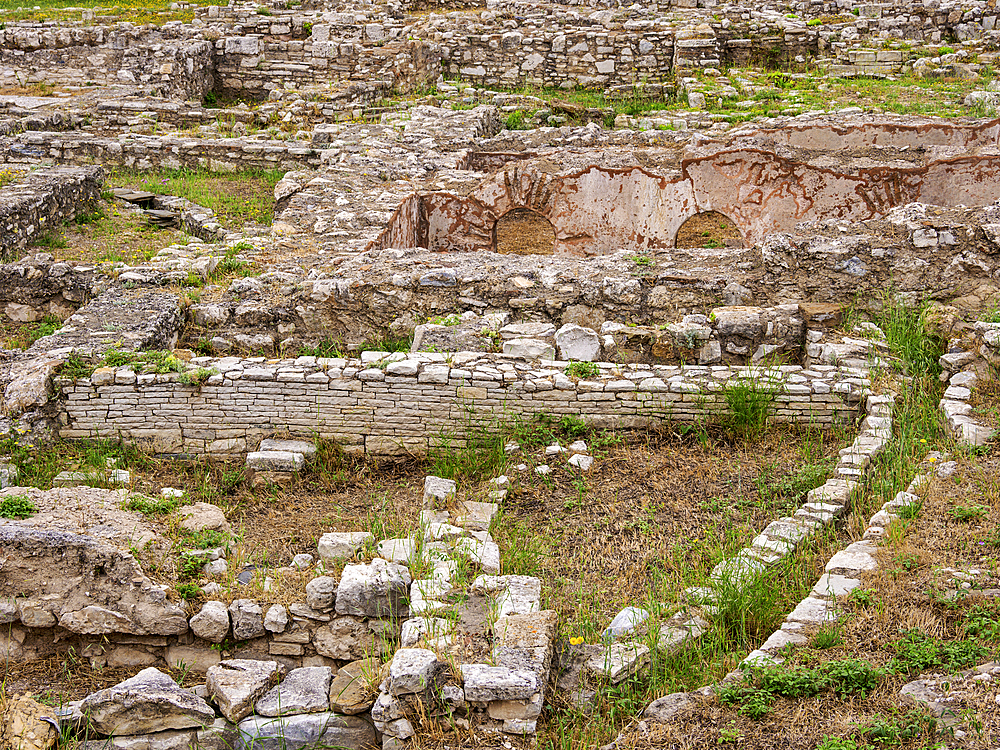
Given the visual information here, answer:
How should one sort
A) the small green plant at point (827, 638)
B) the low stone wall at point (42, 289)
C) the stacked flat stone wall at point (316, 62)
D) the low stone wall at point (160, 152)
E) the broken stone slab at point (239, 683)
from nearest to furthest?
1. the small green plant at point (827, 638)
2. the broken stone slab at point (239, 683)
3. the low stone wall at point (42, 289)
4. the low stone wall at point (160, 152)
5. the stacked flat stone wall at point (316, 62)

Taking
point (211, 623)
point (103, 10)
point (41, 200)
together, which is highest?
point (103, 10)

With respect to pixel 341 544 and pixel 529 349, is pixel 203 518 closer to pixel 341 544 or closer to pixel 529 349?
pixel 341 544

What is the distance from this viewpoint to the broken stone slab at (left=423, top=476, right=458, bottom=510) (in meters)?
5.73

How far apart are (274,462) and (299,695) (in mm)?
2397

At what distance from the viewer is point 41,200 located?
34.1 feet

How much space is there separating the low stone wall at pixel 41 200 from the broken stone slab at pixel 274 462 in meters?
→ 5.26

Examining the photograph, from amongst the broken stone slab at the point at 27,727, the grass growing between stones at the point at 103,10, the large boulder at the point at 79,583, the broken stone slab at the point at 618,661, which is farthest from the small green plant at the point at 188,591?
the grass growing between stones at the point at 103,10

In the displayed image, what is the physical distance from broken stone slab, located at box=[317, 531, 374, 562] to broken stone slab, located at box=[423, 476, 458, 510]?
1.80 feet

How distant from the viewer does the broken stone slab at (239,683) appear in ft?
13.9

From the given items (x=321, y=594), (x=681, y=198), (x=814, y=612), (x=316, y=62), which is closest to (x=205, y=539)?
(x=321, y=594)

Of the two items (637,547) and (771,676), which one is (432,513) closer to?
(637,547)

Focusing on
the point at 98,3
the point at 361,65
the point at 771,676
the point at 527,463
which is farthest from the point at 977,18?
the point at 98,3

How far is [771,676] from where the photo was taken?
3787 mm

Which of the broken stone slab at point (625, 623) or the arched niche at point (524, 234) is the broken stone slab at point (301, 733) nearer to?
the broken stone slab at point (625, 623)
